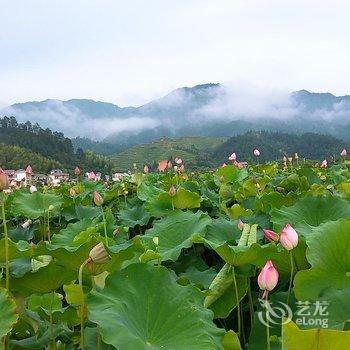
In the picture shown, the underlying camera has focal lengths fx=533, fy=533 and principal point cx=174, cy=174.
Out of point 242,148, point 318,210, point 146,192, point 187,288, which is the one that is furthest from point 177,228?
point 242,148

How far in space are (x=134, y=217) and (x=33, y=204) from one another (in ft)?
1.92

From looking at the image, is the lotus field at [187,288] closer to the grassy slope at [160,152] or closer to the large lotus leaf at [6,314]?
the large lotus leaf at [6,314]

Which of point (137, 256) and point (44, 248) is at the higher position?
point (44, 248)

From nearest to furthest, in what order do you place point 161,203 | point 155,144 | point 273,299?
point 273,299, point 161,203, point 155,144

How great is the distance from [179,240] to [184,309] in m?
0.80

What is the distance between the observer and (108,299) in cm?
108

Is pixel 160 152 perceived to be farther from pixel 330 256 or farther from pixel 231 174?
pixel 330 256

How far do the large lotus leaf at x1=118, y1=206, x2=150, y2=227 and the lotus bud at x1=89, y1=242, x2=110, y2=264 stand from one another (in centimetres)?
149

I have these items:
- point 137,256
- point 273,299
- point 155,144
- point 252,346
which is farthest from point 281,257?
point 155,144

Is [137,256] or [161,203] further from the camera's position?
[161,203]

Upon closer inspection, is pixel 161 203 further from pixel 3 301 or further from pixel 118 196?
pixel 3 301

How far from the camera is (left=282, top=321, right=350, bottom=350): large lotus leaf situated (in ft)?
2.50

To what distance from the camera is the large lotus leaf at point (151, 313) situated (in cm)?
99

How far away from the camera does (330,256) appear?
1.34m
